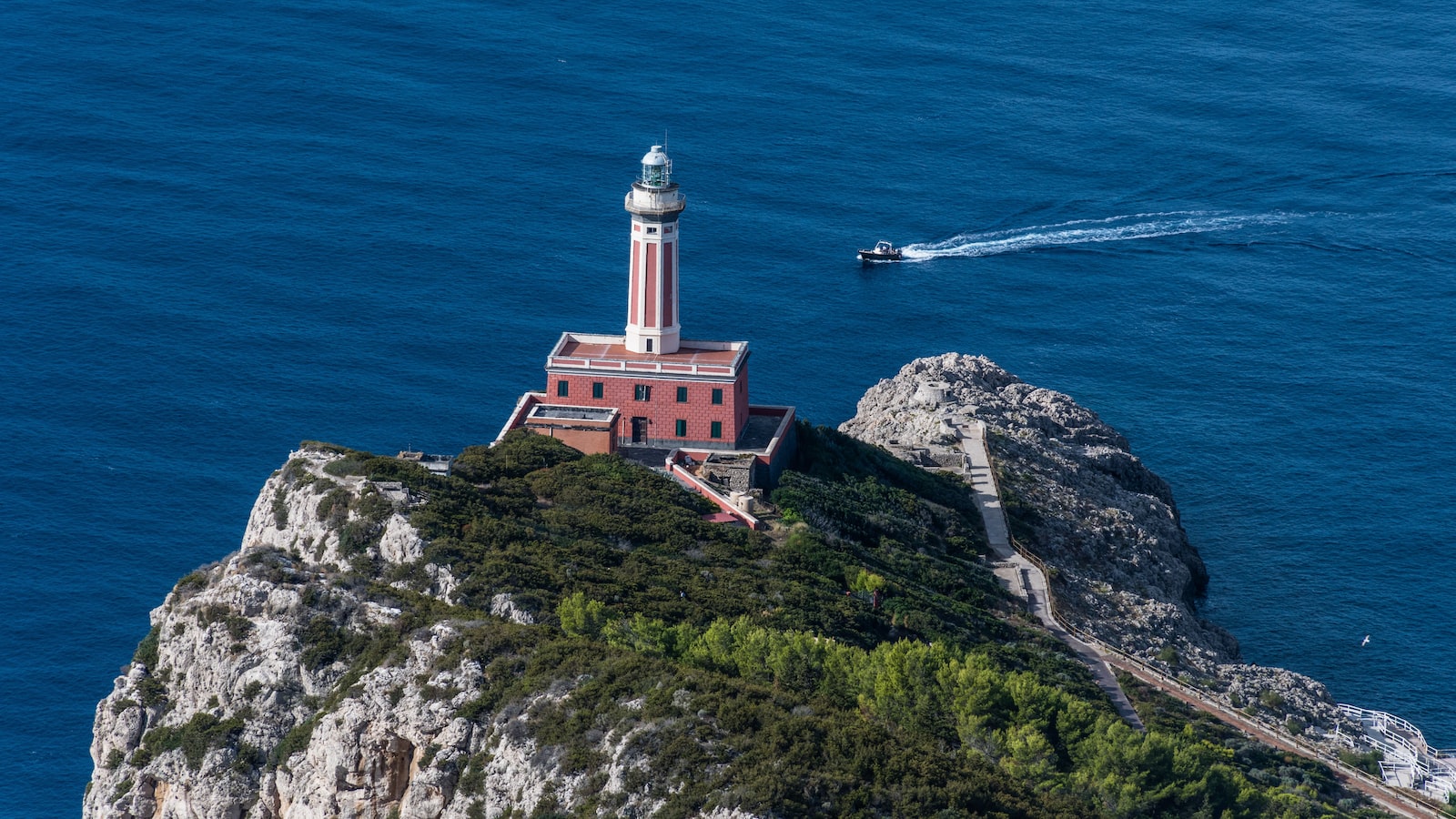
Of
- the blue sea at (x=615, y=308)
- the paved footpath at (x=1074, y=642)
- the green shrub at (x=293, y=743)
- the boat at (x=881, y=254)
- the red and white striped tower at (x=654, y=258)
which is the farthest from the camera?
the boat at (x=881, y=254)

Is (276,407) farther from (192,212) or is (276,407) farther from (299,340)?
(192,212)

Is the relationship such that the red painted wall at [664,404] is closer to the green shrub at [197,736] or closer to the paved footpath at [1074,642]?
the paved footpath at [1074,642]

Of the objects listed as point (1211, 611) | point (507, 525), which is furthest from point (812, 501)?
point (1211, 611)

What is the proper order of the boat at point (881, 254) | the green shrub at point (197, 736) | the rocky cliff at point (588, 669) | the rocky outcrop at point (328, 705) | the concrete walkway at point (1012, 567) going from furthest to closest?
1. the boat at point (881, 254)
2. the concrete walkway at point (1012, 567)
3. the green shrub at point (197, 736)
4. the rocky outcrop at point (328, 705)
5. the rocky cliff at point (588, 669)

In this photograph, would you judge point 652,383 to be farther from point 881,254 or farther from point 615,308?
point 881,254

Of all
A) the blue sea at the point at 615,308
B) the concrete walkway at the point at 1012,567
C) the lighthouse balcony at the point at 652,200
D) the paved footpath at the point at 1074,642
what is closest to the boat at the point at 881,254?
the blue sea at the point at 615,308

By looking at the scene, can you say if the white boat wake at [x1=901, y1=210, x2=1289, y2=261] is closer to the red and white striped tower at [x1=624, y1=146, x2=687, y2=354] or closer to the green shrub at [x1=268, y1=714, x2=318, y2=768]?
the red and white striped tower at [x1=624, y1=146, x2=687, y2=354]
